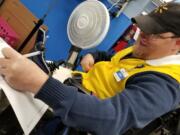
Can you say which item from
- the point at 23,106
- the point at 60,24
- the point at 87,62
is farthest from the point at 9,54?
the point at 60,24

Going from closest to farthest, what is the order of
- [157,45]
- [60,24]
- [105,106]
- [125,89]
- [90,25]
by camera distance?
[105,106] → [125,89] → [157,45] → [90,25] → [60,24]

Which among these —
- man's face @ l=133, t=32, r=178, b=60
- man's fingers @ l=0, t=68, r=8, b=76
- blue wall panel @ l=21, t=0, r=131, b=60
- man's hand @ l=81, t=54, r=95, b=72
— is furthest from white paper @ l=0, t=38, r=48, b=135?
blue wall panel @ l=21, t=0, r=131, b=60

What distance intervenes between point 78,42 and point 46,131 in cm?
68

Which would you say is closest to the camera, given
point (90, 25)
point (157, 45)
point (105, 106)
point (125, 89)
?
point (105, 106)

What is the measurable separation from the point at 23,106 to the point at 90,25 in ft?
2.67

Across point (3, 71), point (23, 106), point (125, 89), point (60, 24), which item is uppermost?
point (3, 71)

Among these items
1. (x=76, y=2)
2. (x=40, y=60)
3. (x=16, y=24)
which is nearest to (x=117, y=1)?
(x=76, y=2)

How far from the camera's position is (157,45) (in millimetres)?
1266

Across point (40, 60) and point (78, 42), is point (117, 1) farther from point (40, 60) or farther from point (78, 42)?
point (40, 60)

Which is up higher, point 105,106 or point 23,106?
point 23,106

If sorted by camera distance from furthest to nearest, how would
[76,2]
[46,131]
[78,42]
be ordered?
[76,2] < [78,42] < [46,131]

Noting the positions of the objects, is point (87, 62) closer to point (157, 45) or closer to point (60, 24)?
point (157, 45)

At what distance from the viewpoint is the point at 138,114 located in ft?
3.18

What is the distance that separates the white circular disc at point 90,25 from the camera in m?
1.65
